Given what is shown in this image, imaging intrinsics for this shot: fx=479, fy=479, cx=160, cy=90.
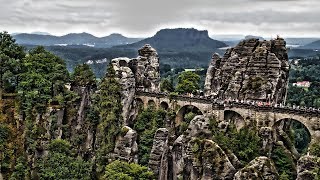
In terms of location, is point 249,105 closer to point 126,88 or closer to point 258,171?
point 258,171

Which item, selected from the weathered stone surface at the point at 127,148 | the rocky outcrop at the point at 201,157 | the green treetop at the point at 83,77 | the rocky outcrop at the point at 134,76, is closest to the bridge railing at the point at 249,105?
the rocky outcrop at the point at 134,76

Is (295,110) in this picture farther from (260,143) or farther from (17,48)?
(17,48)

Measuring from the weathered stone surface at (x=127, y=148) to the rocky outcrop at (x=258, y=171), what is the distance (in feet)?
63.7

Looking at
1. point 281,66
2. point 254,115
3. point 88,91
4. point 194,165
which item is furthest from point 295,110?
point 88,91

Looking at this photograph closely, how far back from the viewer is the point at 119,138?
63750 millimetres

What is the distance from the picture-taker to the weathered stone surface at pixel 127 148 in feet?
201

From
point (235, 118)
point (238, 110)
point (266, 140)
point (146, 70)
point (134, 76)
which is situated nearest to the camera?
point (266, 140)

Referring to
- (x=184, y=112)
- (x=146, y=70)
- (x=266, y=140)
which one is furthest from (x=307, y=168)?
(x=146, y=70)

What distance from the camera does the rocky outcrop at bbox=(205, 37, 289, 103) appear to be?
62.4 metres

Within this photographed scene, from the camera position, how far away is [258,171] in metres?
44.6

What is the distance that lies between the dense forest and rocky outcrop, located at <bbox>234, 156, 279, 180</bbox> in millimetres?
11608

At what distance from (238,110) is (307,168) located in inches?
703

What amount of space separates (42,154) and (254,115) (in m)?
29.0

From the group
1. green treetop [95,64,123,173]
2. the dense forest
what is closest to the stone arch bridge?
the dense forest
